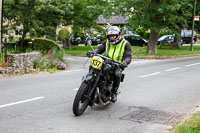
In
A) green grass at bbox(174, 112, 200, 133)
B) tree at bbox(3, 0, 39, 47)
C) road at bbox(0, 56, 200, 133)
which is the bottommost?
road at bbox(0, 56, 200, 133)

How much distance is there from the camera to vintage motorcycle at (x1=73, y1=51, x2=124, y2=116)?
6.36m

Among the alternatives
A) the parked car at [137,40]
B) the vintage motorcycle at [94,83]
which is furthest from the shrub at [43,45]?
the parked car at [137,40]

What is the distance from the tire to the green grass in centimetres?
188

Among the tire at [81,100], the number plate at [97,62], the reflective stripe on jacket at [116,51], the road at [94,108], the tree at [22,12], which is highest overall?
the tree at [22,12]

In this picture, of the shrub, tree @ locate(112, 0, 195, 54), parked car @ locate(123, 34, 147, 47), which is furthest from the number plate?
parked car @ locate(123, 34, 147, 47)

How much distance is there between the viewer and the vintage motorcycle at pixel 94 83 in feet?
20.9

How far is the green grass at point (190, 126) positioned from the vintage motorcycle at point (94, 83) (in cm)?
181

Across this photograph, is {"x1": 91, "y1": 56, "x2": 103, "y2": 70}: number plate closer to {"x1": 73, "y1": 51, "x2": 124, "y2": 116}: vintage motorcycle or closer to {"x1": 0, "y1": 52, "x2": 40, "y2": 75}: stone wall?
{"x1": 73, "y1": 51, "x2": 124, "y2": 116}: vintage motorcycle

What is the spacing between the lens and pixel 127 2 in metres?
24.4

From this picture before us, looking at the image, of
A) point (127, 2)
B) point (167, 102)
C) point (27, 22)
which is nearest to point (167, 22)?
point (127, 2)

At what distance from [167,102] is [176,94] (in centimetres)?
127

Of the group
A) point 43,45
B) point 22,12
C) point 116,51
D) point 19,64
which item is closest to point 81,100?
point 116,51

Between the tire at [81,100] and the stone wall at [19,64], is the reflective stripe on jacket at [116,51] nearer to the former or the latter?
the tire at [81,100]

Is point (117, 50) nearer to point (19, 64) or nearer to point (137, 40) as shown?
point (19, 64)
